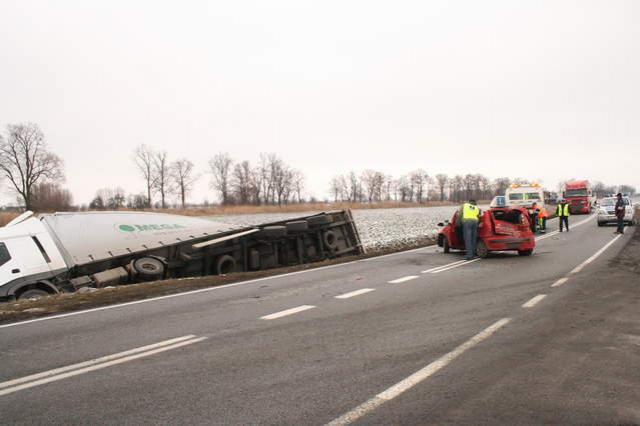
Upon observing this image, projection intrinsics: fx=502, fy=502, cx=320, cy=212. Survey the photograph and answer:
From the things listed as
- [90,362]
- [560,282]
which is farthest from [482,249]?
[90,362]

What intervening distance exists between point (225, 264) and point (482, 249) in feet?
25.6

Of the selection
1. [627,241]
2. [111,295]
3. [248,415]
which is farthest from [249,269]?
[627,241]

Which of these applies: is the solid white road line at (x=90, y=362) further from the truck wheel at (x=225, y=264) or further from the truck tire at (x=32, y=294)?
the truck wheel at (x=225, y=264)

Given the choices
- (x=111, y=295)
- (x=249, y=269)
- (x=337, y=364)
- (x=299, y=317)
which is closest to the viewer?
(x=337, y=364)

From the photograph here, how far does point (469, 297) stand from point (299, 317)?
3114 millimetres

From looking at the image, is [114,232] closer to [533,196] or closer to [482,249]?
[482,249]

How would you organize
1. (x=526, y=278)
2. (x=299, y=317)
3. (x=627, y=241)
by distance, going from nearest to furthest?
(x=299, y=317), (x=526, y=278), (x=627, y=241)

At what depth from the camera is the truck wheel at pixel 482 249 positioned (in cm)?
1480

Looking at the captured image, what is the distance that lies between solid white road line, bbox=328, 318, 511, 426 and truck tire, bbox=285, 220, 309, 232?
1173cm

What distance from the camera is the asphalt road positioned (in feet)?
12.9

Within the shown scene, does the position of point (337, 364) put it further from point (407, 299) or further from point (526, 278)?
point (526, 278)

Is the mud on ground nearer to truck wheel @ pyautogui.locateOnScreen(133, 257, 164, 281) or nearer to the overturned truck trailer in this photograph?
the overturned truck trailer

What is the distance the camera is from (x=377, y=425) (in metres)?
3.63

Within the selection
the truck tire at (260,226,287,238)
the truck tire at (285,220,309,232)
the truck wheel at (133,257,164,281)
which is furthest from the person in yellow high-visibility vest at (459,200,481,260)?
the truck wheel at (133,257,164,281)
